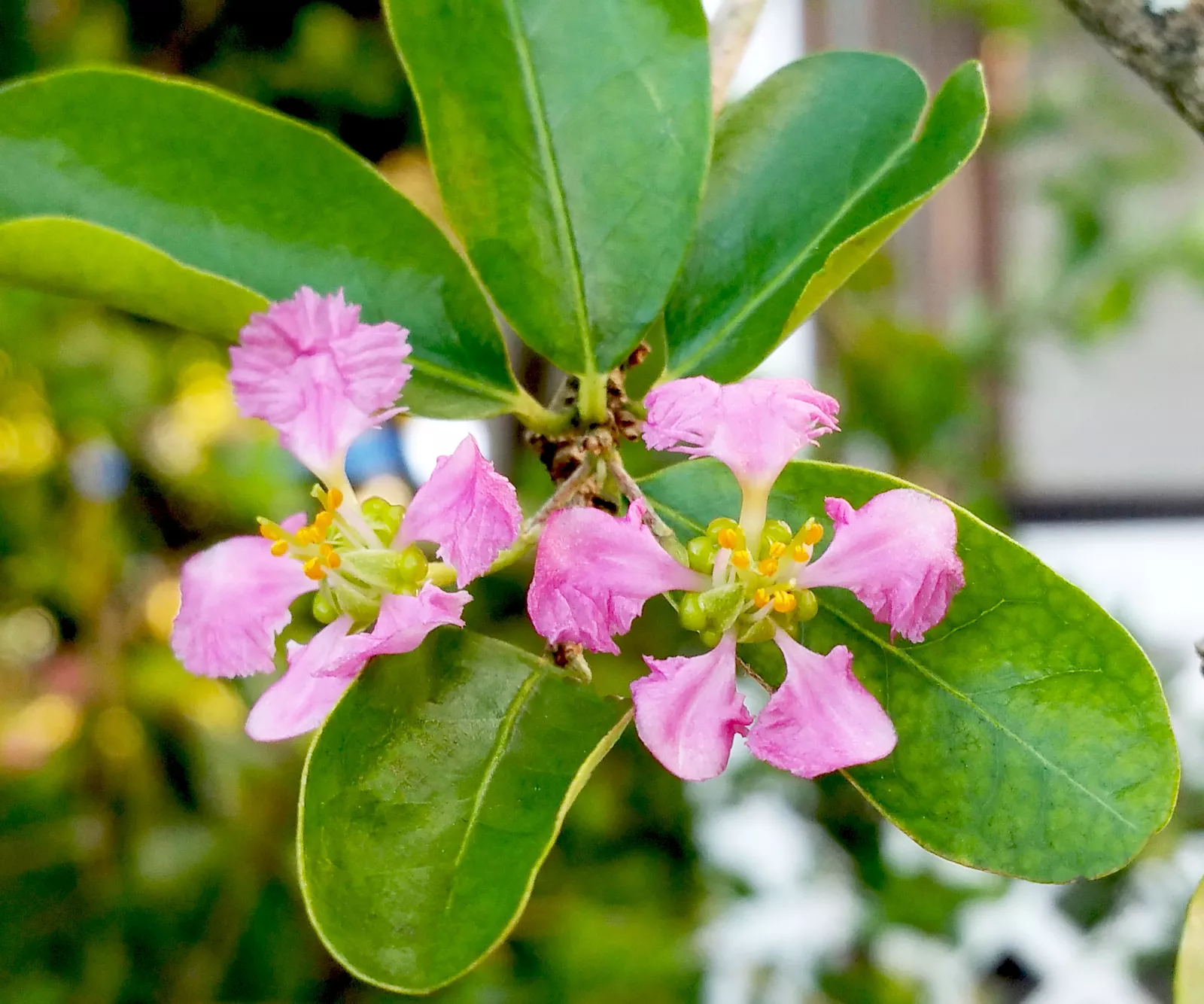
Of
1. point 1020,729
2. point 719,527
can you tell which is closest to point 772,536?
point 719,527

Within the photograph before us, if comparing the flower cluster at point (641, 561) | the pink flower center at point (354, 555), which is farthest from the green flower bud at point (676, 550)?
the pink flower center at point (354, 555)

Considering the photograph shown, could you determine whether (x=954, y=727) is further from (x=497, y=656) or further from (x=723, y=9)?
(x=723, y=9)

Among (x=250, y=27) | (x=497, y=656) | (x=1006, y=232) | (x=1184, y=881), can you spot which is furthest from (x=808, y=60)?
(x=1006, y=232)

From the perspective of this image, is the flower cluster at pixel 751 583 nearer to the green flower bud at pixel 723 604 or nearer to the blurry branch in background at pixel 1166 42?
the green flower bud at pixel 723 604

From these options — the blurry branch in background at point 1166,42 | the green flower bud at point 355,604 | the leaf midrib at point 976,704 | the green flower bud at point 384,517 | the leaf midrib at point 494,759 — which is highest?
the blurry branch in background at point 1166,42

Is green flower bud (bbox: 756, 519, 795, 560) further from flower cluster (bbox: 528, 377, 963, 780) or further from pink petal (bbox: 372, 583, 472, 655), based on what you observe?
pink petal (bbox: 372, 583, 472, 655)

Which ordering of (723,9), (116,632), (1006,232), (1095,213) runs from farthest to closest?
(1006,232)
(1095,213)
(116,632)
(723,9)
